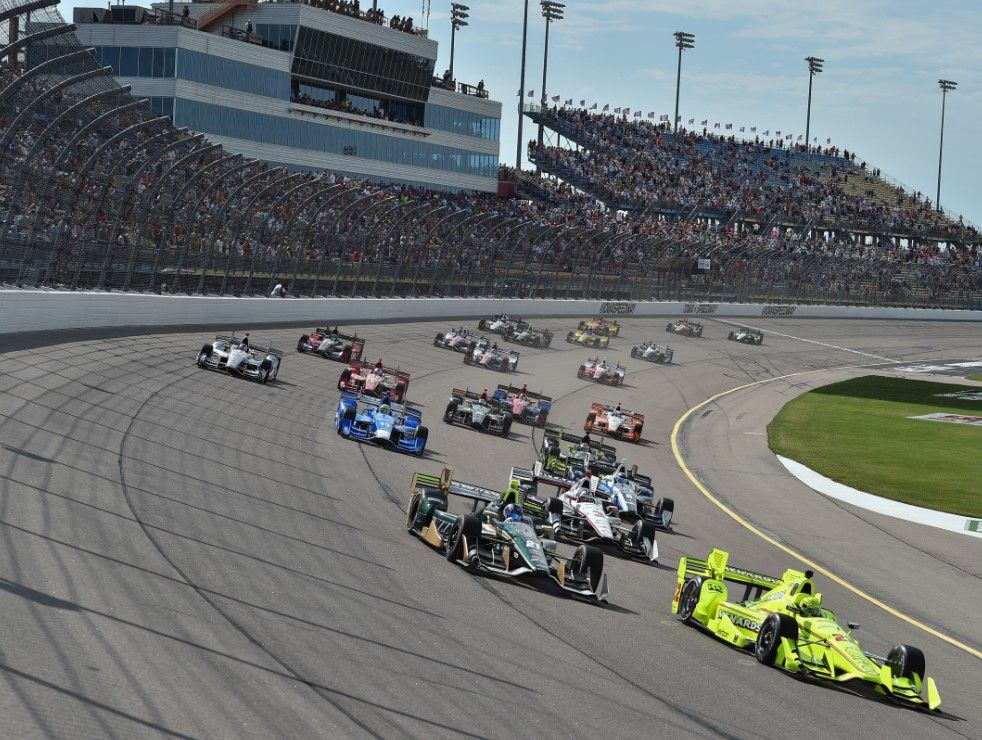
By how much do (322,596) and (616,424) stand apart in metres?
18.5

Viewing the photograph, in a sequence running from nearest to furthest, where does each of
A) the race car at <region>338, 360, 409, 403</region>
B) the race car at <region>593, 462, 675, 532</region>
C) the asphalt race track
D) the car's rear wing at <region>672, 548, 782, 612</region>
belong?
the asphalt race track, the car's rear wing at <region>672, 548, 782, 612</region>, the race car at <region>593, 462, 675, 532</region>, the race car at <region>338, 360, 409, 403</region>

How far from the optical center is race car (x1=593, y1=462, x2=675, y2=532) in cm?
1983

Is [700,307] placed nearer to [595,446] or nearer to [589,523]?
[595,446]

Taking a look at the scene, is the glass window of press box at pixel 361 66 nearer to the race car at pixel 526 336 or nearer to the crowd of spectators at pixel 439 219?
the crowd of spectators at pixel 439 219

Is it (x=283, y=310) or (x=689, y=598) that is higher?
(x=283, y=310)

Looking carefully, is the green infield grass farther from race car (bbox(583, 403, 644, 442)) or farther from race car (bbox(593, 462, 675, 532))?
race car (bbox(593, 462, 675, 532))

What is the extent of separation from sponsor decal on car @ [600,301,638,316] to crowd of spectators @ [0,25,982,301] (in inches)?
47.5

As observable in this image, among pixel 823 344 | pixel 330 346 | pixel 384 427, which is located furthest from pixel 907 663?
pixel 823 344

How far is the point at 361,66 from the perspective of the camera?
68.4 meters

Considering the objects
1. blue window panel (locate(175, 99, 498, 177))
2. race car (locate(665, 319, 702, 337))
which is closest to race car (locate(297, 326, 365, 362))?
race car (locate(665, 319, 702, 337))

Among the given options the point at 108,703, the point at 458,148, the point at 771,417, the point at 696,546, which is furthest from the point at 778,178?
the point at 108,703

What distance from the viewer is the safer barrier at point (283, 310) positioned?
2819cm

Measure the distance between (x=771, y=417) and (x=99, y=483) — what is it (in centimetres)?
2648

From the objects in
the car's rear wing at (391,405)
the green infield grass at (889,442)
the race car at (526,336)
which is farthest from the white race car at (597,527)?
the race car at (526,336)
